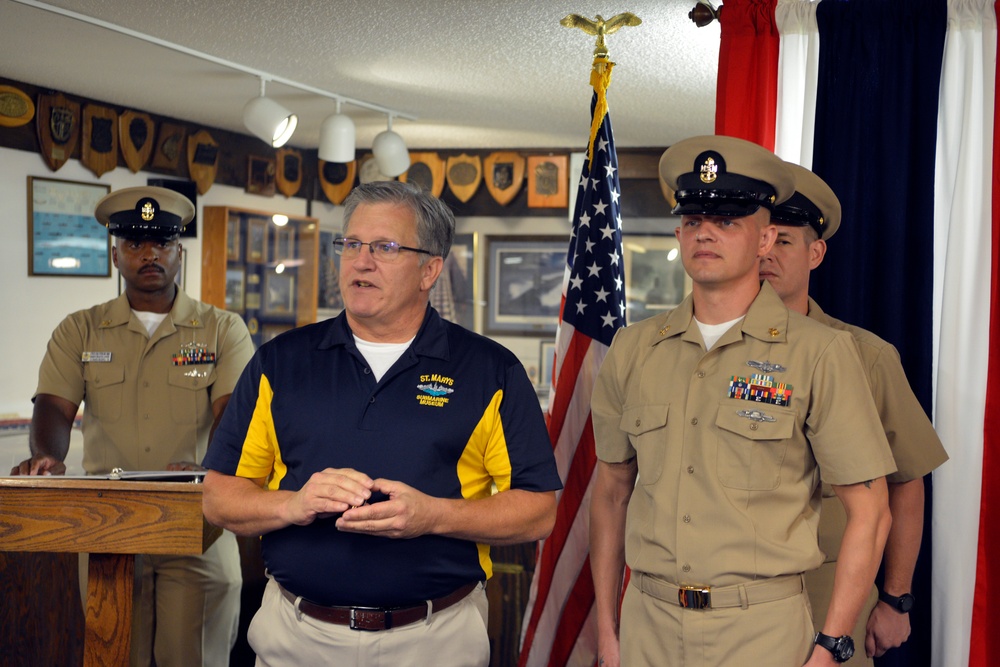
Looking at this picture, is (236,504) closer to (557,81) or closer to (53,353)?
(53,353)

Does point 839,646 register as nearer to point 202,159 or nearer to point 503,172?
point 202,159

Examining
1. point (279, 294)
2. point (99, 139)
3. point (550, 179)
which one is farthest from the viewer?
point (550, 179)

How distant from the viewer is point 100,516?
2.21 m

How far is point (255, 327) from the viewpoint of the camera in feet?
21.4

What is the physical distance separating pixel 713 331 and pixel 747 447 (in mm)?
260

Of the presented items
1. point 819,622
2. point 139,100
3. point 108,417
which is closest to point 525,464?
point 819,622

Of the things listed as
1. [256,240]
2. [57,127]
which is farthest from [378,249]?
[256,240]

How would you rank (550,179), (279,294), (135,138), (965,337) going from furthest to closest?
(550,179) < (279,294) < (135,138) < (965,337)

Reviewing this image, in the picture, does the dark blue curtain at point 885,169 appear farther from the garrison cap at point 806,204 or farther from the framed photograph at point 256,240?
the framed photograph at point 256,240

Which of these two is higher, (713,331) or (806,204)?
(806,204)

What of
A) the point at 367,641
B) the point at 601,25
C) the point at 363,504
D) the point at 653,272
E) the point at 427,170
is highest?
the point at 427,170

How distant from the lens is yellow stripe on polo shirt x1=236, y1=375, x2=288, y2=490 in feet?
6.29

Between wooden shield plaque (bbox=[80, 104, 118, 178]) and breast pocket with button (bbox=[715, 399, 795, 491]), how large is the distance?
15.3 feet

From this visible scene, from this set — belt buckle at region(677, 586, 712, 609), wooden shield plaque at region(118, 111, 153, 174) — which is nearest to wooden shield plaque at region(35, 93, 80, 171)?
wooden shield plaque at region(118, 111, 153, 174)
